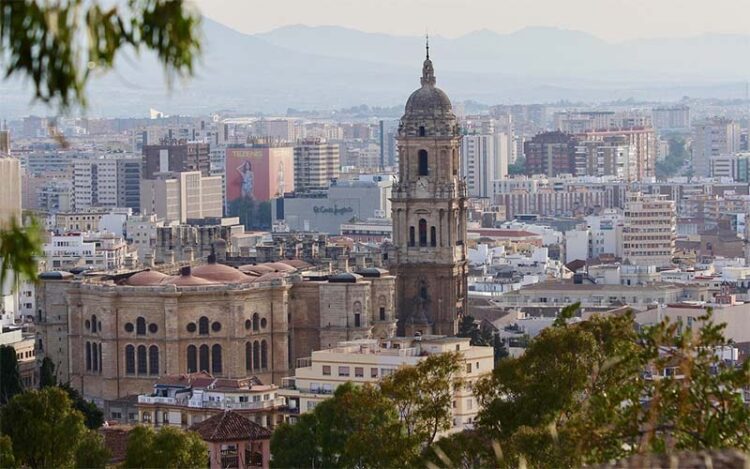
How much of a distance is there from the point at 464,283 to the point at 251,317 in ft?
38.2

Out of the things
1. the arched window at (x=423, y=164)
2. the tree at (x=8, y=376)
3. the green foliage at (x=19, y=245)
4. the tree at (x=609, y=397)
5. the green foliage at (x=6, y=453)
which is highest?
the green foliage at (x=19, y=245)

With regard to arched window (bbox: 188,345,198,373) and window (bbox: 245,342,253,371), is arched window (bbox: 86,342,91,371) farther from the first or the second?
window (bbox: 245,342,253,371)

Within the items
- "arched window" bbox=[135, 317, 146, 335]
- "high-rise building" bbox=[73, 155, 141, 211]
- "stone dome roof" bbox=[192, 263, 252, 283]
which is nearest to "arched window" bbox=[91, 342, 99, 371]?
"arched window" bbox=[135, 317, 146, 335]

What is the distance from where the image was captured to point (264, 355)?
216ft

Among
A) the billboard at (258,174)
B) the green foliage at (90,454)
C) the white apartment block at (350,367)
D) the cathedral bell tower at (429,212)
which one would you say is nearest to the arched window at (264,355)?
the white apartment block at (350,367)

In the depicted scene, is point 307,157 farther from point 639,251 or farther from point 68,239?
point 68,239

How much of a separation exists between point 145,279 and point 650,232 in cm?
6038

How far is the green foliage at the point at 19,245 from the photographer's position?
15.3 m

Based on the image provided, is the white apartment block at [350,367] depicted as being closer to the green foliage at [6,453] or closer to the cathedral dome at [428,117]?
the cathedral dome at [428,117]

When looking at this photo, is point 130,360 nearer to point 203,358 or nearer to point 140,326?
point 140,326

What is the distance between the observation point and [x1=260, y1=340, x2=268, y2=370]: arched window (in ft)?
216

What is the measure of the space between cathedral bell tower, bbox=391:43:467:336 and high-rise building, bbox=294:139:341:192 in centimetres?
11697

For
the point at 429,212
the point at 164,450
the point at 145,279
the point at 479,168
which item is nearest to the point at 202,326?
the point at 145,279

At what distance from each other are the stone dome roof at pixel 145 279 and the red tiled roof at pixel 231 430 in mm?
17192
